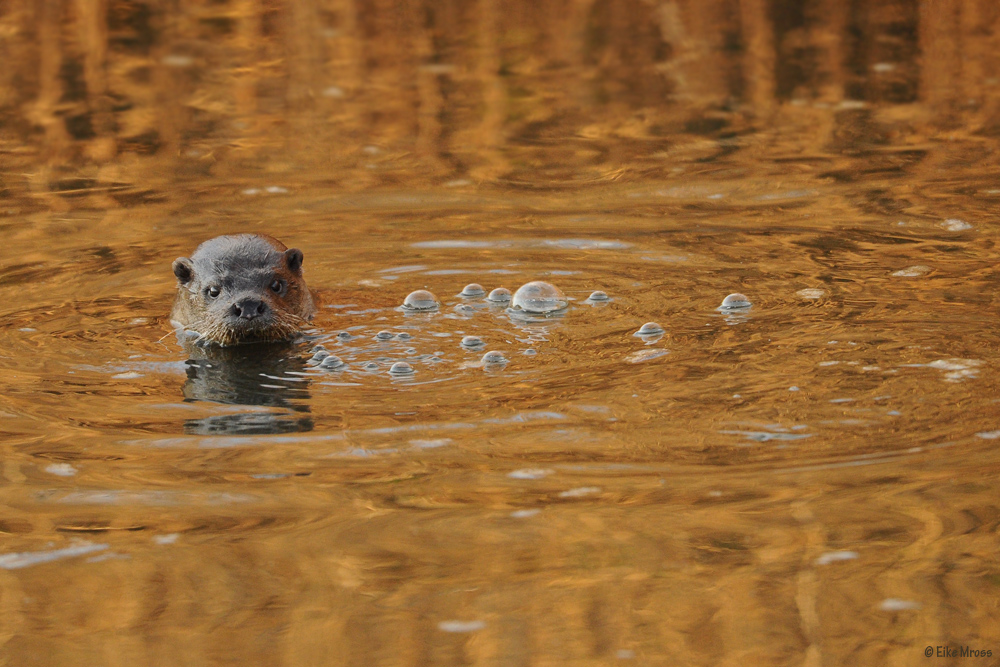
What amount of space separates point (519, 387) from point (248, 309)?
1.45m

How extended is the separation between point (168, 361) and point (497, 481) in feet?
6.32

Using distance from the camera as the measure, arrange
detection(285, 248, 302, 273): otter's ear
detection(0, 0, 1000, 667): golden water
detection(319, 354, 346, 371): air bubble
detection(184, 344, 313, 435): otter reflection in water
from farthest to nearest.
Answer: detection(285, 248, 302, 273): otter's ear → detection(319, 354, 346, 371): air bubble → detection(184, 344, 313, 435): otter reflection in water → detection(0, 0, 1000, 667): golden water

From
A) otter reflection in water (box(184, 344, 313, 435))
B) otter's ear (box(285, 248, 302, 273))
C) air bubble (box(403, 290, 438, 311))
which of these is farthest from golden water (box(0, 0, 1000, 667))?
otter's ear (box(285, 248, 302, 273))

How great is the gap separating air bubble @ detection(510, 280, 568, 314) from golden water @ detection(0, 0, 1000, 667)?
118 mm

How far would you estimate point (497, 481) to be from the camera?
3.80 meters

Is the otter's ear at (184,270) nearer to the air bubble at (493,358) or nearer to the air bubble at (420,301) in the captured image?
the air bubble at (420,301)

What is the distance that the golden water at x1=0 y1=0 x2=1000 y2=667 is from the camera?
3.10m

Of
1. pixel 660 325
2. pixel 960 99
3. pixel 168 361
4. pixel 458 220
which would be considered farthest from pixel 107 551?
pixel 960 99

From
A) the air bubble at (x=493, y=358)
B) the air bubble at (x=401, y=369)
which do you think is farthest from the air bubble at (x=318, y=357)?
the air bubble at (x=493, y=358)

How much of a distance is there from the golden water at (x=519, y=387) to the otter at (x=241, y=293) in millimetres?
118

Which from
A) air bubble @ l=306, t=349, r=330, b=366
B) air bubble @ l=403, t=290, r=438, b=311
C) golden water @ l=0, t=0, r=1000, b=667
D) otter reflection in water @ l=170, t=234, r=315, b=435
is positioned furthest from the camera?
air bubble @ l=403, t=290, r=438, b=311

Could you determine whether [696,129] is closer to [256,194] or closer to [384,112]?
[384,112]

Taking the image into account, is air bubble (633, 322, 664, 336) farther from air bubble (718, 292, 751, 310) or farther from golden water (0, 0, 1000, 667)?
air bubble (718, 292, 751, 310)

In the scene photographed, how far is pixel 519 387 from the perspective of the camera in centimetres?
454
